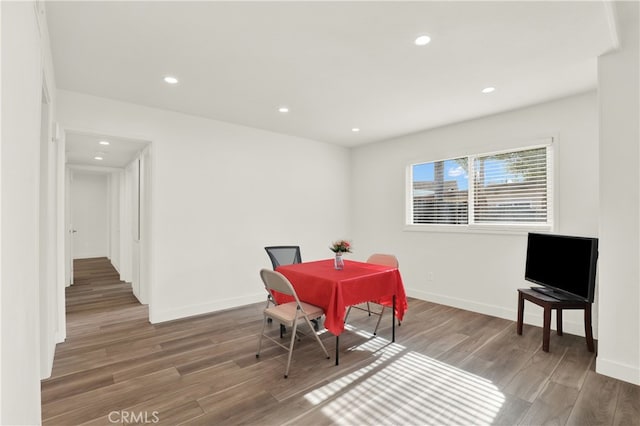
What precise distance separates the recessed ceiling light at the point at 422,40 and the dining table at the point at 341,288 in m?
2.11

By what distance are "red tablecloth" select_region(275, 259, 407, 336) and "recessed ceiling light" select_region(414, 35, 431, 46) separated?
211cm

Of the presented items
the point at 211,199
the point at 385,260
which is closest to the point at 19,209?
the point at 211,199

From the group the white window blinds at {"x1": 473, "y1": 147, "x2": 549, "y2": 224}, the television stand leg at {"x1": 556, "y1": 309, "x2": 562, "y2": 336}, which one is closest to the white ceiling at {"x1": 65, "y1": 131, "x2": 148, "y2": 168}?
the white window blinds at {"x1": 473, "y1": 147, "x2": 549, "y2": 224}

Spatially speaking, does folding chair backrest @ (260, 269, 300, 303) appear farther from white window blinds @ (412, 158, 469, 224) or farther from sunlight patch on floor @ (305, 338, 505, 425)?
white window blinds @ (412, 158, 469, 224)

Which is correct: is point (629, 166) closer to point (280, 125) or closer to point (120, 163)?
point (280, 125)

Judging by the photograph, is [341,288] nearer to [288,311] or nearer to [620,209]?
[288,311]

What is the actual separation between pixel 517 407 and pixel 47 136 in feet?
14.5

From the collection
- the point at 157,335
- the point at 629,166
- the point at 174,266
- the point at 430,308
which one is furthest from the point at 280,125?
the point at 629,166

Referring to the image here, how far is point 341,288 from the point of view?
2855mm

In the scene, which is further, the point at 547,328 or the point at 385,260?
the point at 385,260

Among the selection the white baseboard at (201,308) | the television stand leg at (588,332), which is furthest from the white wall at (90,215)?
the television stand leg at (588,332)

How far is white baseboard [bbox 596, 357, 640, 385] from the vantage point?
254 cm

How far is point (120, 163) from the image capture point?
6422 millimetres

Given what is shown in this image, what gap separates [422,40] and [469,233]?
3054mm
